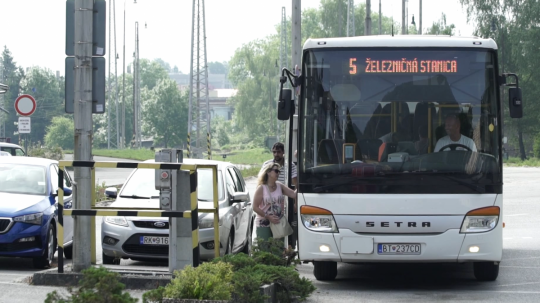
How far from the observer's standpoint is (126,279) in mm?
9383

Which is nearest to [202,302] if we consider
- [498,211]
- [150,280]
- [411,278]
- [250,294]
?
[250,294]

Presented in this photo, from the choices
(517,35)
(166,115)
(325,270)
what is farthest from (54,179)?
(166,115)

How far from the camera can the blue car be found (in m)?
11.7

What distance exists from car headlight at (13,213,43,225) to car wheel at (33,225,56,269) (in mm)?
252

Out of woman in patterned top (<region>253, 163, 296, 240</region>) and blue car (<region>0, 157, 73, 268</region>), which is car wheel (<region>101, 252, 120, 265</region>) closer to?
blue car (<region>0, 157, 73, 268</region>)

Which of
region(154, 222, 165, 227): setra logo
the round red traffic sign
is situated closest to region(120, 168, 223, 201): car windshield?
region(154, 222, 165, 227): setra logo

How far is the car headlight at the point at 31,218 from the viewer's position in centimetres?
1181

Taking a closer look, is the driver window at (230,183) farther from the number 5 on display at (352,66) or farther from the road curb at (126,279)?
the road curb at (126,279)

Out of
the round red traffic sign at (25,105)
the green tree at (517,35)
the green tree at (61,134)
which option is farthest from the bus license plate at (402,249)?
the green tree at (61,134)

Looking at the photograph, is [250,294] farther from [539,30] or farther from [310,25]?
[310,25]

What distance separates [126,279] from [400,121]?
12.0ft

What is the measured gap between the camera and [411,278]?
1201 centimetres

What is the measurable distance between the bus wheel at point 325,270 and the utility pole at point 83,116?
281cm

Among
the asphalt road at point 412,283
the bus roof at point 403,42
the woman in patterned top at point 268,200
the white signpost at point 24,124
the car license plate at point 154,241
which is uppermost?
the bus roof at point 403,42
